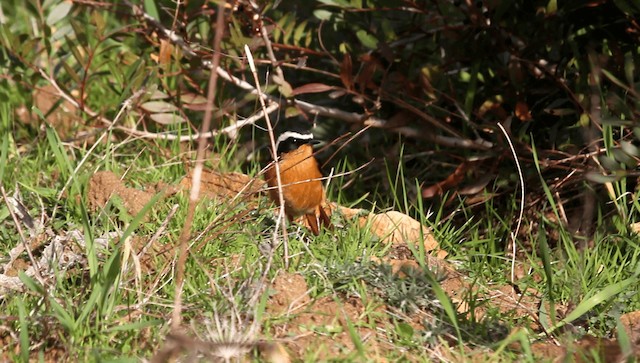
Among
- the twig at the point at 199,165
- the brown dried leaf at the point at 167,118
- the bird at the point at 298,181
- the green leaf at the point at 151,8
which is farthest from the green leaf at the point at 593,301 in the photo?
the green leaf at the point at 151,8

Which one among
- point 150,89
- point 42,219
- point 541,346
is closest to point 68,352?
point 42,219

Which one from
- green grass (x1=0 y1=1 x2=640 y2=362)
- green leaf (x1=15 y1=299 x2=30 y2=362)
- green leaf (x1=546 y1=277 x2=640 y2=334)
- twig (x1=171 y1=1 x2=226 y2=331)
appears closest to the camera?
twig (x1=171 y1=1 x2=226 y2=331)

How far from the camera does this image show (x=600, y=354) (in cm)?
316

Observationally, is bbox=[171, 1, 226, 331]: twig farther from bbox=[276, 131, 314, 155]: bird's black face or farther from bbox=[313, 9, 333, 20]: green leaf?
bbox=[313, 9, 333, 20]: green leaf

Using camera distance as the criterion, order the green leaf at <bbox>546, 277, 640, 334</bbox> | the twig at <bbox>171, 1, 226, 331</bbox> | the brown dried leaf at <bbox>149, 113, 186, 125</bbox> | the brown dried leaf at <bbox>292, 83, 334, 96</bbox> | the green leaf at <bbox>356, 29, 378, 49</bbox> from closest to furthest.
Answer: the twig at <bbox>171, 1, 226, 331</bbox>, the green leaf at <bbox>546, 277, 640, 334</bbox>, the brown dried leaf at <bbox>292, 83, 334, 96</bbox>, the green leaf at <bbox>356, 29, 378, 49</bbox>, the brown dried leaf at <bbox>149, 113, 186, 125</bbox>

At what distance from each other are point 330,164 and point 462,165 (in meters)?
0.91

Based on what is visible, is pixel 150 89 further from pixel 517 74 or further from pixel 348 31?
pixel 517 74

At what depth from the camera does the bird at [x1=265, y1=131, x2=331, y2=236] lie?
14.4 ft

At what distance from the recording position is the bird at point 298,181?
4.40m

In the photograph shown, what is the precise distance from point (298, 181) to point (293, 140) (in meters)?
0.51

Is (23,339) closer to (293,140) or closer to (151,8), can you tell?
(293,140)

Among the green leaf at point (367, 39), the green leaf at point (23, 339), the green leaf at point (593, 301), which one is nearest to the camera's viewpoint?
the green leaf at point (23, 339)

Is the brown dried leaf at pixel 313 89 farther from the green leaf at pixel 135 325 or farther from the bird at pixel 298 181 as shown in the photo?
the green leaf at pixel 135 325

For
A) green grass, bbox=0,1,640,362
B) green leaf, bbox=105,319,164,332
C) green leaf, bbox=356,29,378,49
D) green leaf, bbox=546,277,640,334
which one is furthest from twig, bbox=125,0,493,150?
green leaf, bbox=105,319,164,332
